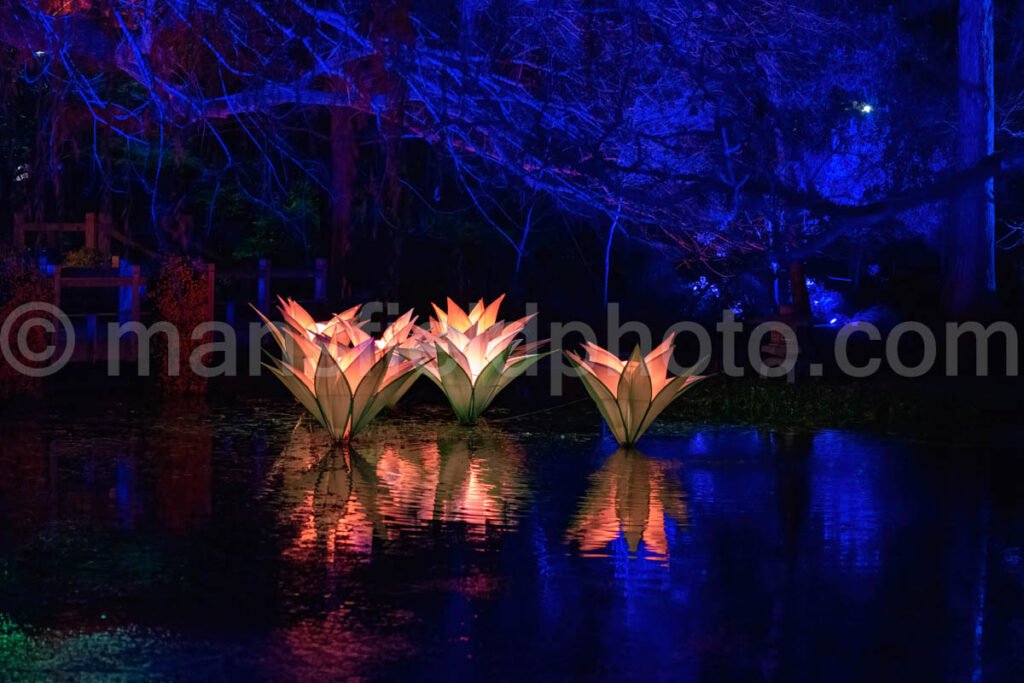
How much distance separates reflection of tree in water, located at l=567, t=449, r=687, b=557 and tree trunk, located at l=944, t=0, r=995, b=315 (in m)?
16.6

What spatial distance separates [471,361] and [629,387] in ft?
5.98

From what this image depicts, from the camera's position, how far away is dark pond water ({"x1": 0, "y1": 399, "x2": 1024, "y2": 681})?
18.9ft

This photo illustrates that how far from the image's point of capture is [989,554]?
7840 mm

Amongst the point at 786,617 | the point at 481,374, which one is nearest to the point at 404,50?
the point at 481,374

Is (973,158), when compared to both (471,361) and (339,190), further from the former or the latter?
(471,361)

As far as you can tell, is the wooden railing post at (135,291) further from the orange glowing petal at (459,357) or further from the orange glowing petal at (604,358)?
the orange glowing petal at (604,358)

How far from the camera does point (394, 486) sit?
31.2 feet

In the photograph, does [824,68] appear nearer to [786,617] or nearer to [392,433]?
[392,433]

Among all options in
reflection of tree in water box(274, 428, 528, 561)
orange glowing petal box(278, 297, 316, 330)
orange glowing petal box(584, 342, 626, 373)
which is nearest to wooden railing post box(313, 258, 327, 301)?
orange glowing petal box(278, 297, 316, 330)

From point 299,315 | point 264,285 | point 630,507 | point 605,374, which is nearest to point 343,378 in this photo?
point 299,315

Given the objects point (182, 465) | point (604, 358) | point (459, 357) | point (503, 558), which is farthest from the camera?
point (459, 357)

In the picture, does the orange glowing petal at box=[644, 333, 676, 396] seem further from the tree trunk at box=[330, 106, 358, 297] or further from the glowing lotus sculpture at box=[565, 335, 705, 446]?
the tree trunk at box=[330, 106, 358, 297]

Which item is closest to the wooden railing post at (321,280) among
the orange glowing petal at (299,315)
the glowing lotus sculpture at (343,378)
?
the orange glowing petal at (299,315)

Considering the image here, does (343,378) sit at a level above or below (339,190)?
below
